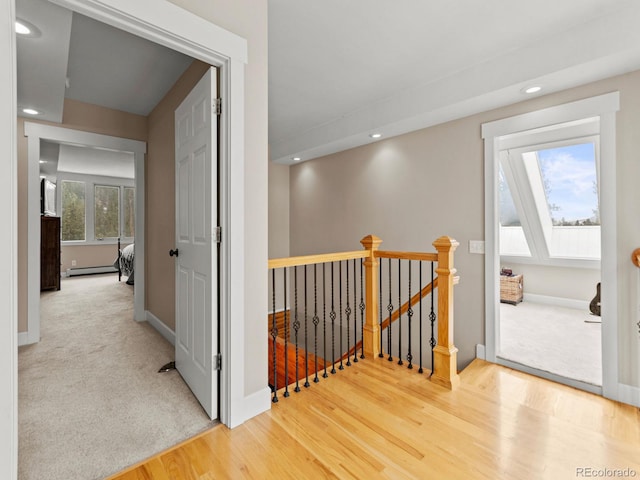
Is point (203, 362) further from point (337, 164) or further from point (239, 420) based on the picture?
point (337, 164)

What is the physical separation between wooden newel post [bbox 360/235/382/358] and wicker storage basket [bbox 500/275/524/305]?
10.3 feet

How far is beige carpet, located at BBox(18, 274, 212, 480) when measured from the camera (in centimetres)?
150

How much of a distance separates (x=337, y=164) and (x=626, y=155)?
3057 millimetres

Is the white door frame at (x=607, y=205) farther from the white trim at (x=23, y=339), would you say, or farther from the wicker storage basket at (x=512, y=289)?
the white trim at (x=23, y=339)

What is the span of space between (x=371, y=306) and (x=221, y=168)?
68.0 inches

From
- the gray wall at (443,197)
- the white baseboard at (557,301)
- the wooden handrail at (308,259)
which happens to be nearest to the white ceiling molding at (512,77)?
the gray wall at (443,197)

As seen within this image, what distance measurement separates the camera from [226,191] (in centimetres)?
171

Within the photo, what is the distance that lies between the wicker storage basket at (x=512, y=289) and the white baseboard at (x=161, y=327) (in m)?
4.69

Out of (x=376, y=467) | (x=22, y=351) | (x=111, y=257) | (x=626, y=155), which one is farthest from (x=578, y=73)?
(x=111, y=257)

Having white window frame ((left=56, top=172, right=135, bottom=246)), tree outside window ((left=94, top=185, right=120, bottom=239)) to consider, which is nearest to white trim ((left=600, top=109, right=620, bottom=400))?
white window frame ((left=56, top=172, right=135, bottom=246))

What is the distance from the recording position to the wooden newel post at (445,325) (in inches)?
86.4

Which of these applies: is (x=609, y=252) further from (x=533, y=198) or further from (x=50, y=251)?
(x=50, y=251)

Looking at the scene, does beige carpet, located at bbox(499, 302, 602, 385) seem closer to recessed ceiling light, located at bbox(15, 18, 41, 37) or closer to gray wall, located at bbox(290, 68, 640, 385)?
gray wall, located at bbox(290, 68, 640, 385)

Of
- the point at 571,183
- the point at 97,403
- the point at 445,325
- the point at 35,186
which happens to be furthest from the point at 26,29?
the point at 571,183
